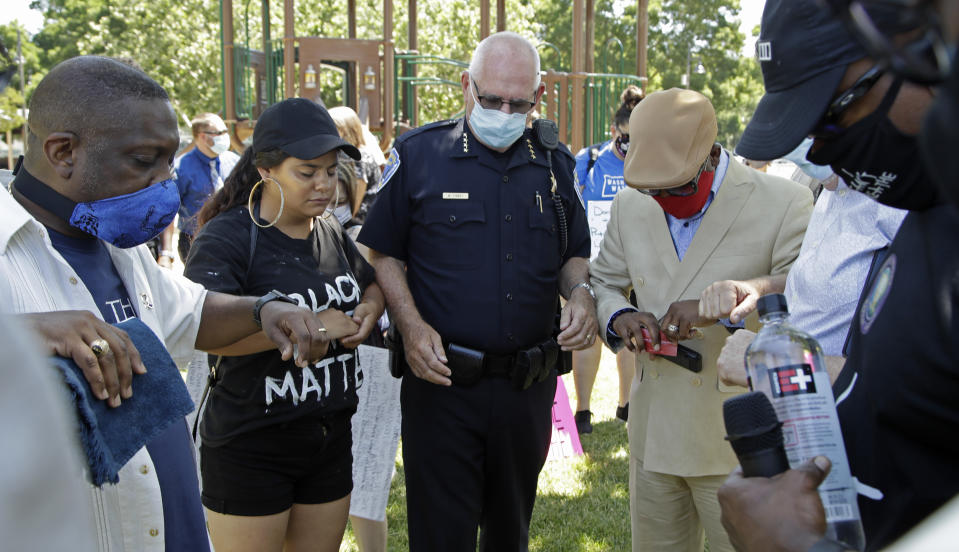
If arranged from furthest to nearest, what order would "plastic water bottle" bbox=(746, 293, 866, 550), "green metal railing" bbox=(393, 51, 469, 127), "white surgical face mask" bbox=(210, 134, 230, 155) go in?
"green metal railing" bbox=(393, 51, 469, 127), "white surgical face mask" bbox=(210, 134, 230, 155), "plastic water bottle" bbox=(746, 293, 866, 550)

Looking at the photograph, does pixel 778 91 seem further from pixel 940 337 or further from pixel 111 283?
pixel 111 283

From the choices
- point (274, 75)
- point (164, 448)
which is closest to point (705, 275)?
point (164, 448)

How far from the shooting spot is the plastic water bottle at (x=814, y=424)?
1317 millimetres

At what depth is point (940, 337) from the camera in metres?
1.14

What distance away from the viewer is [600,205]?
611 cm

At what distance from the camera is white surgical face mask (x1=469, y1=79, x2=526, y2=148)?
333cm

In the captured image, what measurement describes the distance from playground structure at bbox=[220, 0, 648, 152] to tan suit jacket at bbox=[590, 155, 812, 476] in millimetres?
7023

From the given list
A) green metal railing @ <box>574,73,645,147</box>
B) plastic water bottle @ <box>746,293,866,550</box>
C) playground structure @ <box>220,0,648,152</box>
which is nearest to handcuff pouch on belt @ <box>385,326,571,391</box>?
plastic water bottle @ <box>746,293,866,550</box>

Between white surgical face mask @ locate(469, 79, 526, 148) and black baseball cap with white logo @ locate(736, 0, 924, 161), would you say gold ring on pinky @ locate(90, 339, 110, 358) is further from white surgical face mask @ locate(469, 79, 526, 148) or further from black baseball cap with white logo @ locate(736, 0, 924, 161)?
white surgical face mask @ locate(469, 79, 526, 148)

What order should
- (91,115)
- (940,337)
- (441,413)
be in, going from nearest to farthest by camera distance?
(940,337) → (91,115) → (441,413)

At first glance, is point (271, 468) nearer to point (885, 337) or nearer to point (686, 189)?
point (686, 189)

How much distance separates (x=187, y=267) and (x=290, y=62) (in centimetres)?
764

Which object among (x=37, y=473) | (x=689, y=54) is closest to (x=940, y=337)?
(x=37, y=473)

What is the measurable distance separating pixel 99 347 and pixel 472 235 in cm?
184
